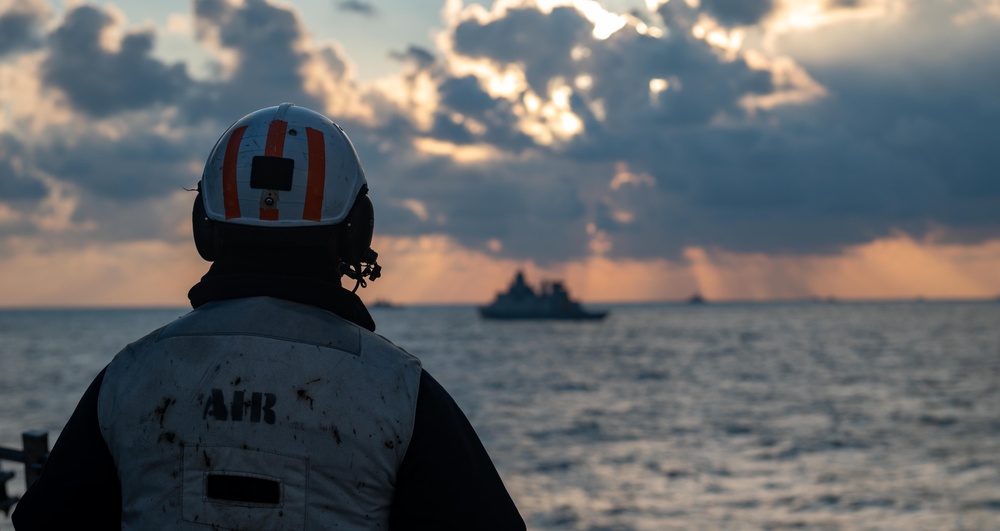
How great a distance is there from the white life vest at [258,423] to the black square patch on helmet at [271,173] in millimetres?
337

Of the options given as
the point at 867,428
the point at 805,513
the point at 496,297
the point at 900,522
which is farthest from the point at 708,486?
the point at 496,297

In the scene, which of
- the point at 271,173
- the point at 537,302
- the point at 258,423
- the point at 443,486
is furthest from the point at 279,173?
the point at 537,302

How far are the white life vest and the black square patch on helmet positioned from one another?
13.3 inches

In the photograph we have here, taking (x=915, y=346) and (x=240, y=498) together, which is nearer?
(x=240, y=498)

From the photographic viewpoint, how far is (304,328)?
2467 mm

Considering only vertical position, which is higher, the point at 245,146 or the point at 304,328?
the point at 245,146

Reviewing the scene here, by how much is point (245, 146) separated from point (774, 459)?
26.9 metres

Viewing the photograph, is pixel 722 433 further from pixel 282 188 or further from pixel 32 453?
pixel 282 188

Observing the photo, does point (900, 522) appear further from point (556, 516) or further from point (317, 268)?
point (317, 268)

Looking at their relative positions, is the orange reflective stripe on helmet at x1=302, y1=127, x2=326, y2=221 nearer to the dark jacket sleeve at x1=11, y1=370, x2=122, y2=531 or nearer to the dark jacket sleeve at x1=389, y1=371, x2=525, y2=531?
the dark jacket sleeve at x1=389, y1=371, x2=525, y2=531

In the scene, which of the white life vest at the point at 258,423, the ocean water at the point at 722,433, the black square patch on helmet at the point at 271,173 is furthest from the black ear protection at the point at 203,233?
the ocean water at the point at 722,433

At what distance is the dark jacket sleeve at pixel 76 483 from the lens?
2488 millimetres

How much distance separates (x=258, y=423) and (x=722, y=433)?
108 feet

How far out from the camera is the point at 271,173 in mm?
2609
